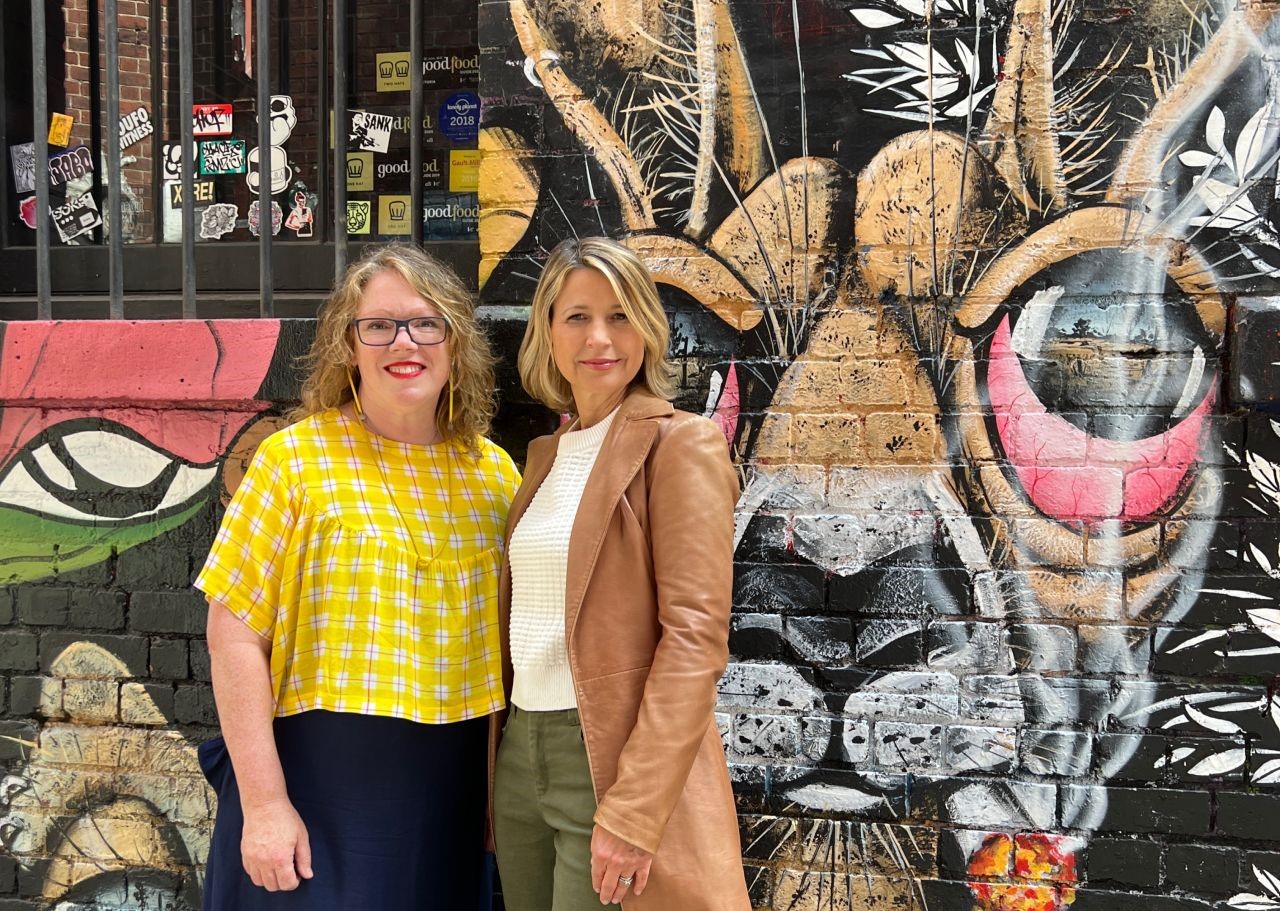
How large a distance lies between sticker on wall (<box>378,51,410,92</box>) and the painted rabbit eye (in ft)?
7.01

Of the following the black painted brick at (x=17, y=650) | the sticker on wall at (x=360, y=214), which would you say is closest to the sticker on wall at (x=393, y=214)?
the sticker on wall at (x=360, y=214)

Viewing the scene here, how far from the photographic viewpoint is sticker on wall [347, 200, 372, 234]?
438cm

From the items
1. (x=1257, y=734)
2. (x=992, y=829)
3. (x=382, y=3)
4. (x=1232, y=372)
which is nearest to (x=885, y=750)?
(x=992, y=829)

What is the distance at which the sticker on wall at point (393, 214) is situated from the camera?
171 inches

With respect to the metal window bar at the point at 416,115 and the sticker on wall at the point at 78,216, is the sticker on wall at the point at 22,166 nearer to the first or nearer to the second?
the sticker on wall at the point at 78,216

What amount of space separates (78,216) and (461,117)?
6.10 feet

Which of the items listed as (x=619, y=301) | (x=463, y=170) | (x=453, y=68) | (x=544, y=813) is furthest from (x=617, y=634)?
(x=453, y=68)

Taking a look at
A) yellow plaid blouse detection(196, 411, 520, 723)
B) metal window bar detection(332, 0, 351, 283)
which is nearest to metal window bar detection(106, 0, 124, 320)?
metal window bar detection(332, 0, 351, 283)

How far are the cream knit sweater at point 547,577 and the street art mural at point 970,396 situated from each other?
59cm

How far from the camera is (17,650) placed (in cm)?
298

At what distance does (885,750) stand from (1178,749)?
69cm

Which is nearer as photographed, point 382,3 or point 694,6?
point 694,6

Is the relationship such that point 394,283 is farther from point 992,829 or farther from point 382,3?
point 382,3

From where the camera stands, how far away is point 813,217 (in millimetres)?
2475
